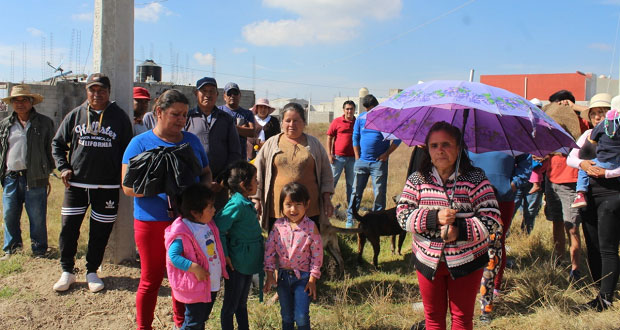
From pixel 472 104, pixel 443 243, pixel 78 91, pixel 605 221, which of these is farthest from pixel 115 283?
pixel 78 91

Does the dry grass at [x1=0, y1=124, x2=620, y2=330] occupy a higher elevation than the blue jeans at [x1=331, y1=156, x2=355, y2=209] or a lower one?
lower

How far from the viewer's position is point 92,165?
4.11m

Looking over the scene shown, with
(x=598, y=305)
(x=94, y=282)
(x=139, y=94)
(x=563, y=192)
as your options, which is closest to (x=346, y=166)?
(x=563, y=192)

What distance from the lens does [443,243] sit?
2.75 meters

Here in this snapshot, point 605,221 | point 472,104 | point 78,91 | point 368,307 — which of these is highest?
point 78,91

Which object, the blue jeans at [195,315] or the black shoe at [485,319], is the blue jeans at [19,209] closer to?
the blue jeans at [195,315]

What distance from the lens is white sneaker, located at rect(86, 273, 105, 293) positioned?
4.32 metres

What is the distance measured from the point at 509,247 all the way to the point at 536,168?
129cm

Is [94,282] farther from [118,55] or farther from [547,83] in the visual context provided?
[547,83]

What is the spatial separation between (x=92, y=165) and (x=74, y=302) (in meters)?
1.31

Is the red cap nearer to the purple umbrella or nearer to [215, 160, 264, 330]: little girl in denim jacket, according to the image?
[215, 160, 264, 330]: little girl in denim jacket

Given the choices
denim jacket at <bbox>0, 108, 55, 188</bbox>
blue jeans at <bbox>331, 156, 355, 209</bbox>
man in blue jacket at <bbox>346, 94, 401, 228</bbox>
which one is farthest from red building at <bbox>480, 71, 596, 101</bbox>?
denim jacket at <bbox>0, 108, 55, 188</bbox>

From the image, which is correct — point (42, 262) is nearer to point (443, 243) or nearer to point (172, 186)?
point (172, 186)

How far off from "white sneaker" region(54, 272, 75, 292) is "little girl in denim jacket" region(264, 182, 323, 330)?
7.56ft
